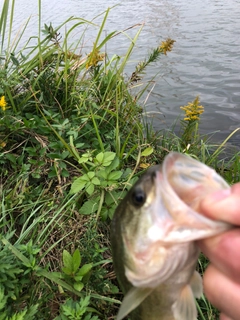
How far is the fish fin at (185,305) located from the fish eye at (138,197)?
1.24ft

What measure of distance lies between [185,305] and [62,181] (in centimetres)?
179

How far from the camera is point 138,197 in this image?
1.27 m

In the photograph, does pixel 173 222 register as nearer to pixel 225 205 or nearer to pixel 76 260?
pixel 225 205

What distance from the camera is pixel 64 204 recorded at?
2.72 metres

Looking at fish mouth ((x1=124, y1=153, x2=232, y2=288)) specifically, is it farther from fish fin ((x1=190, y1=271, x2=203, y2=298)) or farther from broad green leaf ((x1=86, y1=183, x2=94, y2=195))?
broad green leaf ((x1=86, y1=183, x2=94, y2=195))

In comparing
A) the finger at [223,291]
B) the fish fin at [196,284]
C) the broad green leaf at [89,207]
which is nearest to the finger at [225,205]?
the finger at [223,291]

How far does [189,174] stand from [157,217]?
0.18 metres

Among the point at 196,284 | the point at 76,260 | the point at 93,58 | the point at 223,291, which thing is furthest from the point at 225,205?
the point at 93,58

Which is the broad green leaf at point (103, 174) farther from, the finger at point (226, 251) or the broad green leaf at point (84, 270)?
the finger at point (226, 251)

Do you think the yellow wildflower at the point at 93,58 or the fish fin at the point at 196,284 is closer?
the fish fin at the point at 196,284

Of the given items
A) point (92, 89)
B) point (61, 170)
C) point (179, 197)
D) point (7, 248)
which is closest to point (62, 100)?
point (92, 89)

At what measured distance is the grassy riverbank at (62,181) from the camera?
218 centimetres

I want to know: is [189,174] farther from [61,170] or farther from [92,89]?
→ [92,89]

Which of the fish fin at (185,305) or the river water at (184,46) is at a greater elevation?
Result: the fish fin at (185,305)
